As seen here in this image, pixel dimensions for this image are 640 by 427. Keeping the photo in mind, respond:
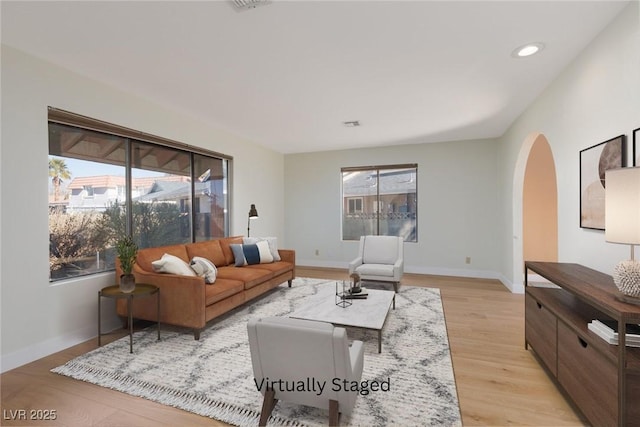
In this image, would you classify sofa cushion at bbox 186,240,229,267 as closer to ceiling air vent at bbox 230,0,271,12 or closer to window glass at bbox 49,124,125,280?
window glass at bbox 49,124,125,280

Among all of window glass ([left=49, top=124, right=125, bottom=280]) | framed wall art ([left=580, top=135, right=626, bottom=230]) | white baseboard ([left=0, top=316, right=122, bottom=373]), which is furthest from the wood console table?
window glass ([left=49, top=124, right=125, bottom=280])

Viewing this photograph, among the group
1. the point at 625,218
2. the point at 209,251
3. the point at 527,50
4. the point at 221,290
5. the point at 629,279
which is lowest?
the point at 221,290

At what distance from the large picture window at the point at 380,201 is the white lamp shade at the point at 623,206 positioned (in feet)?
14.7

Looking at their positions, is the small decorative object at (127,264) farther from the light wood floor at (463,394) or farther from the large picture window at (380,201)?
the large picture window at (380,201)

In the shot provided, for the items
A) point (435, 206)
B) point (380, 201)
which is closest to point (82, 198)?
point (380, 201)

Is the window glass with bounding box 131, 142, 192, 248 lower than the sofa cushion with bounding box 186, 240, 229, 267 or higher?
higher

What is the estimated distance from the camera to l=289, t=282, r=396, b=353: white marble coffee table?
100 inches

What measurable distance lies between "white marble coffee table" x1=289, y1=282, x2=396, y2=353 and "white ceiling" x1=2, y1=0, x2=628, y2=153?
232 centimetres

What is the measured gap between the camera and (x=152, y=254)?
3.34m

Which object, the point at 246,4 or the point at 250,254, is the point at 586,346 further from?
the point at 250,254

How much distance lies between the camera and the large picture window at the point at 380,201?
19.9 feet

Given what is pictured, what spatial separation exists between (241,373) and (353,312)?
111cm

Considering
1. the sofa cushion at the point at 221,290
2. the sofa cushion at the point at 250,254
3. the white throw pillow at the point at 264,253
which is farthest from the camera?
the white throw pillow at the point at 264,253

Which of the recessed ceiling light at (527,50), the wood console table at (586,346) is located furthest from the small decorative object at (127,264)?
the recessed ceiling light at (527,50)
